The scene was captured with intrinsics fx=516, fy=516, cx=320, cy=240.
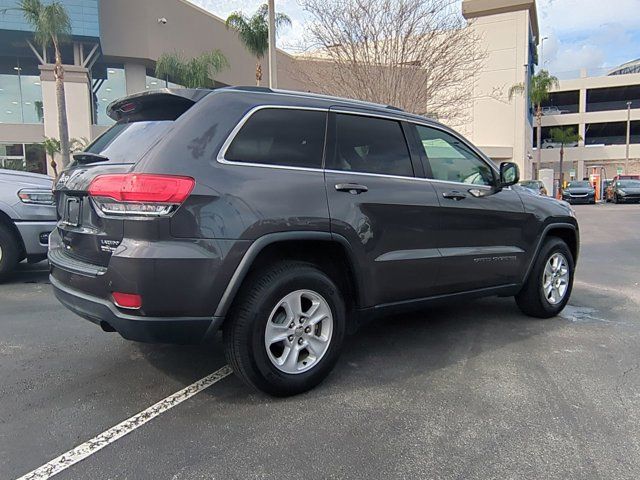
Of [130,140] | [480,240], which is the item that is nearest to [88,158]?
[130,140]

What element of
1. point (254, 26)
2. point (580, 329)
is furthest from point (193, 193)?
point (254, 26)

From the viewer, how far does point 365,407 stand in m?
3.22

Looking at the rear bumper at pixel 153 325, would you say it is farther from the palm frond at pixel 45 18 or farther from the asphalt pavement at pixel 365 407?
the palm frond at pixel 45 18

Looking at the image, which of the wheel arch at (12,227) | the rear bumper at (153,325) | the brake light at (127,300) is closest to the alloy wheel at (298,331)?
the rear bumper at (153,325)

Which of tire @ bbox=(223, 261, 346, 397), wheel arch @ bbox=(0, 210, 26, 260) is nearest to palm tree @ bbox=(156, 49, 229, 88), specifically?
wheel arch @ bbox=(0, 210, 26, 260)

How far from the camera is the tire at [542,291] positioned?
5.01 metres

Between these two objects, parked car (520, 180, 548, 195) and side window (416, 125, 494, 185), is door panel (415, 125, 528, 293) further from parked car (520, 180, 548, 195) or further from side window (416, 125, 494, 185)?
parked car (520, 180, 548, 195)

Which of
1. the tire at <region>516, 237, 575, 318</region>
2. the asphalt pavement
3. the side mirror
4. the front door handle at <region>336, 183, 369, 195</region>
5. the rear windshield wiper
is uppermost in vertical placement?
the rear windshield wiper

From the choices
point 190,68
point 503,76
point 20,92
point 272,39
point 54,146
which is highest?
point 503,76

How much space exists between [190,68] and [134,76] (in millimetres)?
4904

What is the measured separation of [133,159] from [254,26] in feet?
77.0

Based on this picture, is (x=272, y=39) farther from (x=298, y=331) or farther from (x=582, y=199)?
(x=582, y=199)

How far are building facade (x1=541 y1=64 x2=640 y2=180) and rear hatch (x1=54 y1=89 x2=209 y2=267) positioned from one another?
211 feet

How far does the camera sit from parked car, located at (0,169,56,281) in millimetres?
6266
